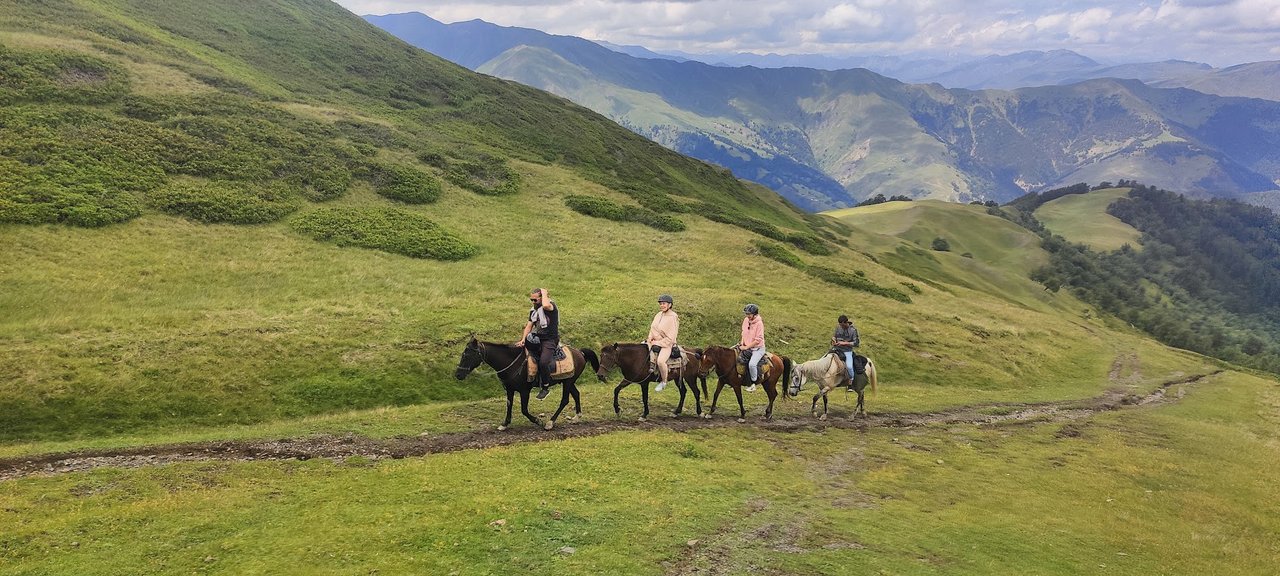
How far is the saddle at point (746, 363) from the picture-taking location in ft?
79.7

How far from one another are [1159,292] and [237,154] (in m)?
236

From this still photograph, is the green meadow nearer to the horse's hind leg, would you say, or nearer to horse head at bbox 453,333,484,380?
the horse's hind leg

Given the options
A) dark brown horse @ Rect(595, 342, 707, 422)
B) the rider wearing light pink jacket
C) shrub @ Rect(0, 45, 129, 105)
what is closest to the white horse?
the rider wearing light pink jacket

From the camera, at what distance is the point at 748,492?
1628 cm

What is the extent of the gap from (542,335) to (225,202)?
97.7ft

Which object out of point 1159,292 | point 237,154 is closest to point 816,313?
point 237,154

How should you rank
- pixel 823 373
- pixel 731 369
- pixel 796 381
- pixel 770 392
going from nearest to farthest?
1. pixel 731 369
2. pixel 770 392
3. pixel 796 381
4. pixel 823 373

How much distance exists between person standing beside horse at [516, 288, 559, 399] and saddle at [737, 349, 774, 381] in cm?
770

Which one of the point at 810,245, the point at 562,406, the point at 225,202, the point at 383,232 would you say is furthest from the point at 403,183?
the point at 810,245

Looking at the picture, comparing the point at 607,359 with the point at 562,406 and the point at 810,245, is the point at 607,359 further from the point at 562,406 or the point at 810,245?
the point at 810,245

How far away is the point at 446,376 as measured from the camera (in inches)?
1034

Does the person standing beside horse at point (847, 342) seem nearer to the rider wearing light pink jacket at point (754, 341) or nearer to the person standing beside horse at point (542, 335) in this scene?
the rider wearing light pink jacket at point (754, 341)

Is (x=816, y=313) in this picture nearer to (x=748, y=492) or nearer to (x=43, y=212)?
(x=748, y=492)

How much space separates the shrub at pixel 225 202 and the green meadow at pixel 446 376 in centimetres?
21
